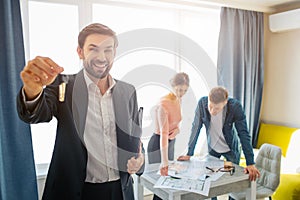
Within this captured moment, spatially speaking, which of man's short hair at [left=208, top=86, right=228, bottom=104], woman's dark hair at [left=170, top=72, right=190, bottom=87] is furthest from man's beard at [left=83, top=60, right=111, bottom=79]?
man's short hair at [left=208, top=86, right=228, bottom=104]

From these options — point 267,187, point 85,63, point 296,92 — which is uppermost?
point 85,63

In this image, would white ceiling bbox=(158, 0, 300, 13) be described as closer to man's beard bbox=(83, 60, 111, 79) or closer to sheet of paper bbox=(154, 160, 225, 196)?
sheet of paper bbox=(154, 160, 225, 196)

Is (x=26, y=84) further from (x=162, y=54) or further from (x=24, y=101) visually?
(x=162, y=54)

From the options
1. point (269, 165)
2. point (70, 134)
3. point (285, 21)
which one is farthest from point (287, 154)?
point (70, 134)

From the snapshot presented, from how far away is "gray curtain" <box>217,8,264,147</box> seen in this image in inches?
118

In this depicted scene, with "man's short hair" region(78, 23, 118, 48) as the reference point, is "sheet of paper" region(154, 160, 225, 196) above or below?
below

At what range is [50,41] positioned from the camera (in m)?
Result: 2.00

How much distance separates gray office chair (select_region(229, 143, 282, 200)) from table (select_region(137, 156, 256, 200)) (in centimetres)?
30

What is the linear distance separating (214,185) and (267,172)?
86cm

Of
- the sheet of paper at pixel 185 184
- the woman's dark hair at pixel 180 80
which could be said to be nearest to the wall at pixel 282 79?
the sheet of paper at pixel 185 184

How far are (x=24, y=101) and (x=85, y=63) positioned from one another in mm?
246

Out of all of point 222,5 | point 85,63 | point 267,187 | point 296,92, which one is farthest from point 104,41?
point 296,92

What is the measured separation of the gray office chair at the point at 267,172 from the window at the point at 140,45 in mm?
1044

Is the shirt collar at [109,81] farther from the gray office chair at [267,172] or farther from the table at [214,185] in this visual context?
the gray office chair at [267,172]
